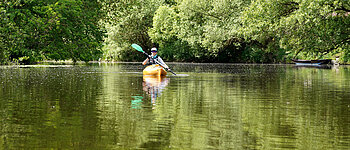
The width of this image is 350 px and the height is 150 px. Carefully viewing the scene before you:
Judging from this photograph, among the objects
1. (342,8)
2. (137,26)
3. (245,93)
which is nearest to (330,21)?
(342,8)

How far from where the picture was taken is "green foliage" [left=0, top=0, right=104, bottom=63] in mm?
41906

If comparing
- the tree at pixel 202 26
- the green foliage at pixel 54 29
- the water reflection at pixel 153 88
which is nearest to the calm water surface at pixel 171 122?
the water reflection at pixel 153 88

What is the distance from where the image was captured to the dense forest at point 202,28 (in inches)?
1403

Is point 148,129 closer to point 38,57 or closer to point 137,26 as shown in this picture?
point 38,57

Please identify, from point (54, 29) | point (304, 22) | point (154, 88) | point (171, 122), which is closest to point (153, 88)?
point (154, 88)

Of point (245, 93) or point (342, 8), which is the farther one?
point (342, 8)

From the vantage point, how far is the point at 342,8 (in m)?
35.9

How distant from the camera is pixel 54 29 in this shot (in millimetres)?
43531

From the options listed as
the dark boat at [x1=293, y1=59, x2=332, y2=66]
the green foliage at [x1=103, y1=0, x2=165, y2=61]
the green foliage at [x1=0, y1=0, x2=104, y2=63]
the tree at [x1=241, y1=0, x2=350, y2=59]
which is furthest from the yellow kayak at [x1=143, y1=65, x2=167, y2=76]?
the green foliage at [x1=103, y1=0, x2=165, y2=61]

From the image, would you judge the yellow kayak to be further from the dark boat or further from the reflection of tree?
the dark boat

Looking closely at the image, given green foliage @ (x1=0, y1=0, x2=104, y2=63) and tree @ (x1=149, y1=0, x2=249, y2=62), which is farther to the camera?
tree @ (x1=149, y1=0, x2=249, y2=62)

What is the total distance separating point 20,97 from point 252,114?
7.21 m

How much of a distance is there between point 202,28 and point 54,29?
31.4m

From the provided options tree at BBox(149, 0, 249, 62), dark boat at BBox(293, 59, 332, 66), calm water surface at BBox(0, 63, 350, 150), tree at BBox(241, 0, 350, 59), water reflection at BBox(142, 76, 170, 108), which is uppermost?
tree at BBox(149, 0, 249, 62)
